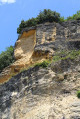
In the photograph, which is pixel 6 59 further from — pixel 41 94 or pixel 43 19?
pixel 41 94

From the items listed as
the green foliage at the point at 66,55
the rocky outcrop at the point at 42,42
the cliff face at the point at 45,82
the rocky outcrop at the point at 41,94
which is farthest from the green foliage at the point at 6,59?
the green foliage at the point at 66,55

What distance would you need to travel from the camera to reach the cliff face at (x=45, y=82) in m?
15.1

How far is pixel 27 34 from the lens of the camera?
77.2ft

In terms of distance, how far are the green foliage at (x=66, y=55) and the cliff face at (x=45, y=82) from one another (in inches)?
15.1

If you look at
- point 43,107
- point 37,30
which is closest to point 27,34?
point 37,30

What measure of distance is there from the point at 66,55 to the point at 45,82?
2.88 m

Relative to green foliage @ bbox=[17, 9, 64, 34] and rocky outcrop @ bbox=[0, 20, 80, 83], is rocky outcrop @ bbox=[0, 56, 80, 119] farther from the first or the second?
green foliage @ bbox=[17, 9, 64, 34]

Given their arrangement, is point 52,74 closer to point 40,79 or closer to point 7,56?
point 40,79

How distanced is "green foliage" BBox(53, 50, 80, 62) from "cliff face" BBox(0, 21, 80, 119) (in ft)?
1.26

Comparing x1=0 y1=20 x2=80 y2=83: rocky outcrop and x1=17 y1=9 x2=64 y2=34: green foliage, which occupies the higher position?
x1=17 y1=9 x2=64 y2=34: green foliage

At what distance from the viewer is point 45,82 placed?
55.0 ft

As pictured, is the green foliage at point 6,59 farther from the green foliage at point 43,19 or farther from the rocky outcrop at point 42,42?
the green foliage at point 43,19

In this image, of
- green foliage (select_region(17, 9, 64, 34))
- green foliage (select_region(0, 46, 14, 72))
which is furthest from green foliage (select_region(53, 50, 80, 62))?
green foliage (select_region(17, 9, 64, 34))

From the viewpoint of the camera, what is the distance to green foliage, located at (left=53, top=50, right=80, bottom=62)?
18.1m
